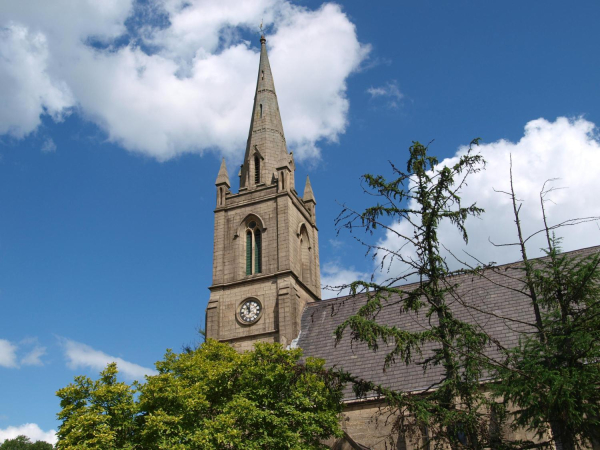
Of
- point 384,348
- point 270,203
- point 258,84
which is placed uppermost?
point 258,84

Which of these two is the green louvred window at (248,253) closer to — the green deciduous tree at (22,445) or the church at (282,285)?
the church at (282,285)

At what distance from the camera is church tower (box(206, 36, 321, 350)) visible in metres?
26.9

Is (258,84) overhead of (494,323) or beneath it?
overhead

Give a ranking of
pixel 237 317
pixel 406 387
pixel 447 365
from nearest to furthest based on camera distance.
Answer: pixel 447 365
pixel 406 387
pixel 237 317

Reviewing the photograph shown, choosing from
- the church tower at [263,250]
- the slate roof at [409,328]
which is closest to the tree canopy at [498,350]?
the slate roof at [409,328]

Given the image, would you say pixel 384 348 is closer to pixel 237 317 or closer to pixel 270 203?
pixel 237 317

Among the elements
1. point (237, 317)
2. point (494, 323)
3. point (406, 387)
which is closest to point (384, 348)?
point (406, 387)

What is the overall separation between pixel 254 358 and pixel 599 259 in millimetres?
10417

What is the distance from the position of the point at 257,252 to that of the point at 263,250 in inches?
27.4

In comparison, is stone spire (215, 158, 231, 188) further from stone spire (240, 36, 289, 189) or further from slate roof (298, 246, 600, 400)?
slate roof (298, 246, 600, 400)

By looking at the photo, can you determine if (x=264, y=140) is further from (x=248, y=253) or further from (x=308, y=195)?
(x=248, y=253)

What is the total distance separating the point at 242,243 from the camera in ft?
96.5

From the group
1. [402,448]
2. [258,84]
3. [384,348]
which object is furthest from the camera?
[258,84]

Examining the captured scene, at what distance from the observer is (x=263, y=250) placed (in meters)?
28.6
